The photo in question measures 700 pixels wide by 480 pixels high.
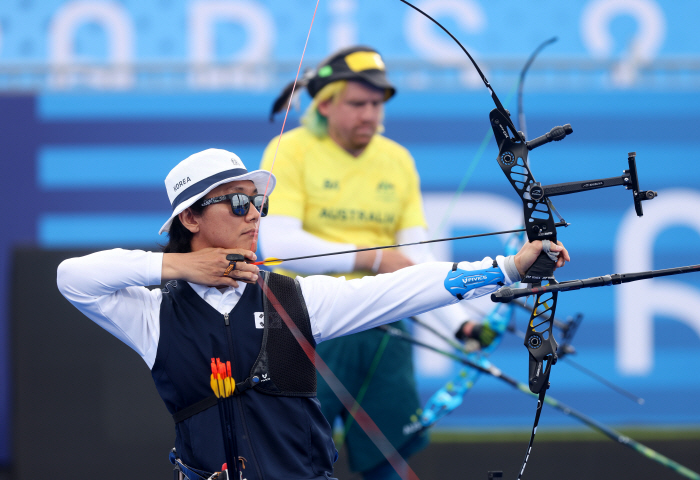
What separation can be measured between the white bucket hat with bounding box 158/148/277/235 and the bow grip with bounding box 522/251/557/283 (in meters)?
0.65

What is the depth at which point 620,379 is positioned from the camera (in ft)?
12.5

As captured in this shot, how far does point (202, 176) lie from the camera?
1.79 m

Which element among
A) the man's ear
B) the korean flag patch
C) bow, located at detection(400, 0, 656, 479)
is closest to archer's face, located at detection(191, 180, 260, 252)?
the man's ear

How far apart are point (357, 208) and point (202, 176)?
85cm

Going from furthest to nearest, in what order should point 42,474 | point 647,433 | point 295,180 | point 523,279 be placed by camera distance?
point 647,433
point 42,474
point 295,180
point 523,279

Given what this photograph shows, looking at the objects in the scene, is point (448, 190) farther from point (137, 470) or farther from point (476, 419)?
point (137, 470)

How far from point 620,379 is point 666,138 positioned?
1217mm

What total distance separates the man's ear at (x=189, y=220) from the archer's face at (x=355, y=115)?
873 mm

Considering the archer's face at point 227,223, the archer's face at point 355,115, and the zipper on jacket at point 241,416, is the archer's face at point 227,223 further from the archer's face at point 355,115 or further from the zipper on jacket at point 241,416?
the archer's face at point 355,115

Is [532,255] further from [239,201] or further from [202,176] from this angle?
[202,176]

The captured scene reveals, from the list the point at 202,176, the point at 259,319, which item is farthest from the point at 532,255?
the point at 202,176

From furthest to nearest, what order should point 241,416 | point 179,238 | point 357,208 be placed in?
point 357,208, point 179,238, point 241,416

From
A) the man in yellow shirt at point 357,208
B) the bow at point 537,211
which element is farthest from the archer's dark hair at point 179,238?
the bow at point 537,211

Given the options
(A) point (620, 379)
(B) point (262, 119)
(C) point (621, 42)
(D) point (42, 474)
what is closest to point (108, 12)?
(B) point (262, 119)
